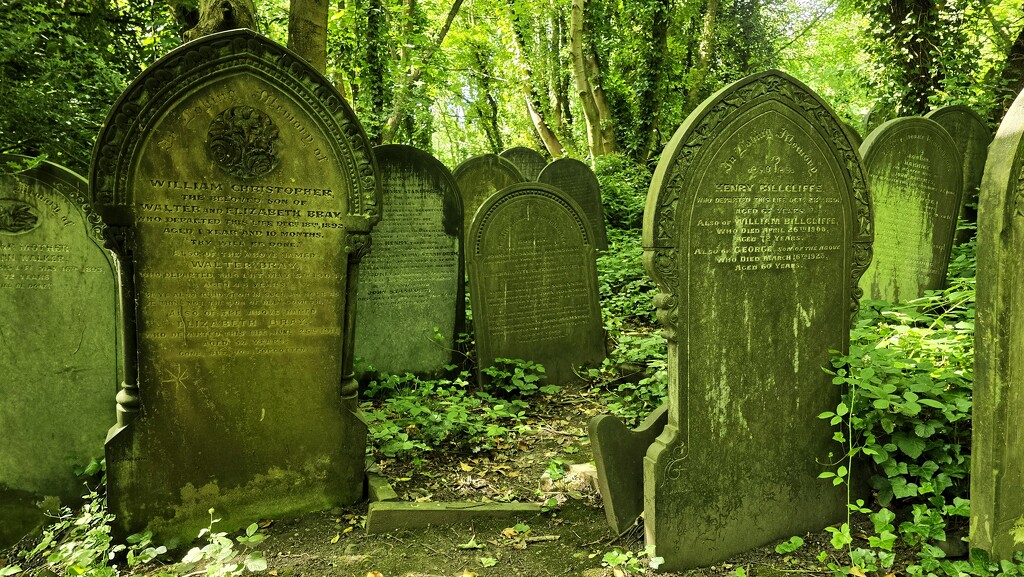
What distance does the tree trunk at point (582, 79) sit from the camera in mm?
12370

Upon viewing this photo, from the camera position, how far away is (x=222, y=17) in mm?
3969

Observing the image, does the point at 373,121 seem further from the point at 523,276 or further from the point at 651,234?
the point at 651,234

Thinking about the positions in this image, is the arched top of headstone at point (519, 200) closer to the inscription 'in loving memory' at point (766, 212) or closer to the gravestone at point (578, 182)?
the inscription 'in loving memory' at point (766, 212)

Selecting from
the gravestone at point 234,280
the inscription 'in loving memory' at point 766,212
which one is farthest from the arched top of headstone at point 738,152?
the gravestone at point 234,280

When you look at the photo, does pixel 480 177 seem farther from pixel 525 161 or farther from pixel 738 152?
pixel 738 152

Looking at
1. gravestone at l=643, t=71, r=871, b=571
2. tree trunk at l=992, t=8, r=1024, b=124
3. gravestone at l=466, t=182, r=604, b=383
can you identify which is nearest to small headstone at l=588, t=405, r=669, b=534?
gravestone at l=643, t=71, r=871, b=571

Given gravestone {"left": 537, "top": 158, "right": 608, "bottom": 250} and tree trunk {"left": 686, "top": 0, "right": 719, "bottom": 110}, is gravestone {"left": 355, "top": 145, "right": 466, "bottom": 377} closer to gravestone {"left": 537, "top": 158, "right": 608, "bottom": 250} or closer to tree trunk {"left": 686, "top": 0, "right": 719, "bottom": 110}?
gravestone {"left": 537, "top": 158, "right": 608, "bottom": 250}

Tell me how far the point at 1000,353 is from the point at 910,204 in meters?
4.11

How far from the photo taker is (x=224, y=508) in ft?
11.7

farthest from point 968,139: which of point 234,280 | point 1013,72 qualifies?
point 234,280

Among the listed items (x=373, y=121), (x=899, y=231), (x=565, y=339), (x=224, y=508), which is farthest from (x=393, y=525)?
(x=373, y=121)

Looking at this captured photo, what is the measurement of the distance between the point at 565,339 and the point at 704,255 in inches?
125

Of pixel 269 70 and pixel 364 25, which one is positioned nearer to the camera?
pixel 269 70

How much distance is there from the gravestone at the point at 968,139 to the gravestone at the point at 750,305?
5.23 m
